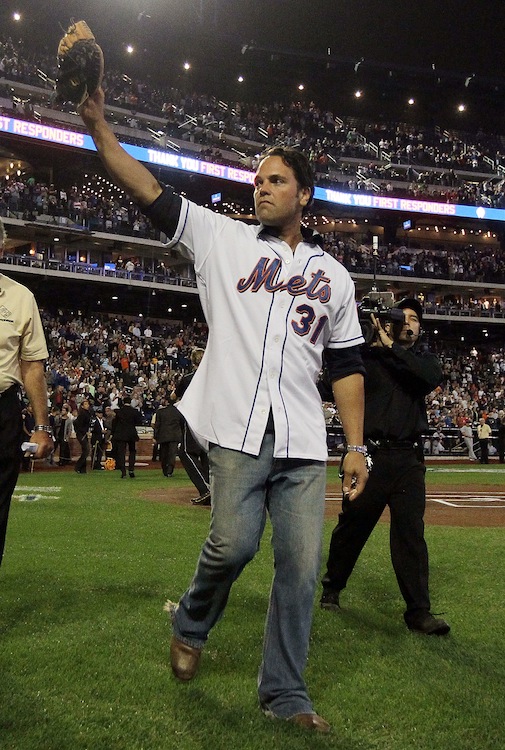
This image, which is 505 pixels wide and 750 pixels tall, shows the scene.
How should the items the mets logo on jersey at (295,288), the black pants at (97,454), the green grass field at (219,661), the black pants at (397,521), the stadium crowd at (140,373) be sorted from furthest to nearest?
1. the stadium crowd at (140,373)
2. the black pants at (97,454)
3. the black pants at (397,521)
4. the mets logo on jersey at (295,288)
5. the green grass field at (219,661)

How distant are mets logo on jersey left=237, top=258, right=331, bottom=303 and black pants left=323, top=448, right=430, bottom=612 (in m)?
1.87

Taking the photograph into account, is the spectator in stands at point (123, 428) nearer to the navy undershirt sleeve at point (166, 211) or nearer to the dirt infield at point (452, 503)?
the dirt infield at point (452, 503)

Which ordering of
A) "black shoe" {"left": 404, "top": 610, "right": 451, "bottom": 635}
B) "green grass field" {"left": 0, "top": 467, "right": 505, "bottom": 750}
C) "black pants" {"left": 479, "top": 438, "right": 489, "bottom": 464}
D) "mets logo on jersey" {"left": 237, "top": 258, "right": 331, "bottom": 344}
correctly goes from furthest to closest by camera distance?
"black pants" {"left": 479, "top": 438, "right": 489, "bottom": 464}
"black shoe" {"left": 404, "top": 610, "right": 451, "bottom": 635}
"mets logo on jersey" {"left": 237, "top": 258, "right": 331, "bottom": 344}
"green grass field" {"left": 0, "top": 467, "right": 505, "bottom": 750}

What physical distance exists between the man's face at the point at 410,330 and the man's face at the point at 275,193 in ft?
6.22

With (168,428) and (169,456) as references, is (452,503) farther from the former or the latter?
(169,456)

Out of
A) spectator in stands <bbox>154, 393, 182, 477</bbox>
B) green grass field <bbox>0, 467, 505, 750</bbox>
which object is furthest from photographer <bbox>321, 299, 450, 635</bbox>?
spectator in stands <bbox>154, 393, 182, 477</bbox>

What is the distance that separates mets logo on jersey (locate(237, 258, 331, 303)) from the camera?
3.07 m

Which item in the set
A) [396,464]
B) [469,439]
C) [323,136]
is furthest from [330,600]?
[323,136]

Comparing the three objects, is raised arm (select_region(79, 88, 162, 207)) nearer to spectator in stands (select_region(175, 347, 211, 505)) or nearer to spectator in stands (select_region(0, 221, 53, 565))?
spectator in stands (select_region(0, 221, 53, 565))

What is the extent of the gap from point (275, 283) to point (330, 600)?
9.00 ft

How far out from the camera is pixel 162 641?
3.89 meters

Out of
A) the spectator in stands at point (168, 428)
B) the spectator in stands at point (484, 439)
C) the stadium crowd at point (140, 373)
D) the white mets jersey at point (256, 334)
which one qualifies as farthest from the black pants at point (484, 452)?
the white mets jersey at point (256, 334)

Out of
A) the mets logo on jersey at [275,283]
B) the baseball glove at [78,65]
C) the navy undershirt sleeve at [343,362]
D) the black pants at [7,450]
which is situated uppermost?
A: the baseball glove at [78,65]

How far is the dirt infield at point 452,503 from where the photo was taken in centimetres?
1013
